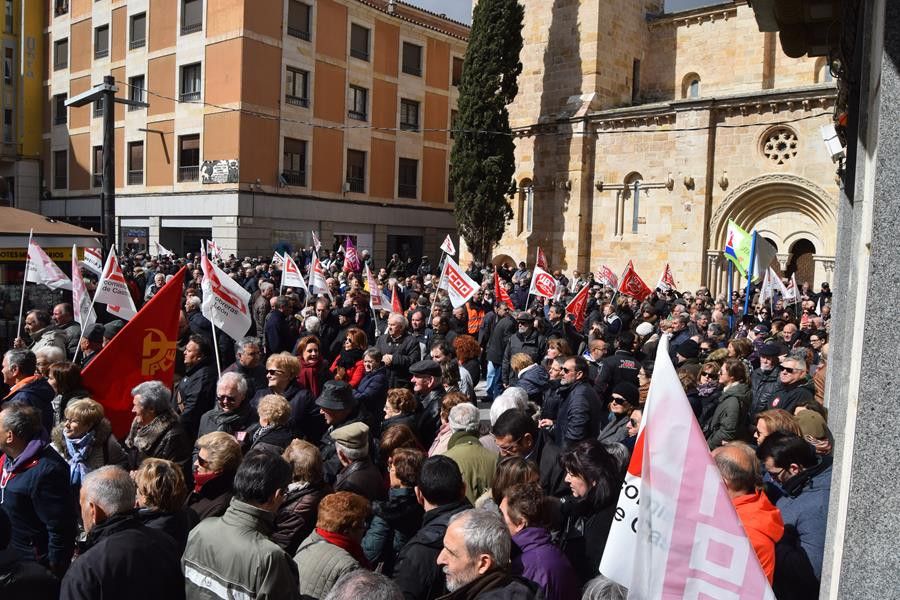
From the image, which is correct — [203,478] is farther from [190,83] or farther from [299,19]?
[190,83]

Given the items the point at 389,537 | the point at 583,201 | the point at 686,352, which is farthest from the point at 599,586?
the point at 583,201

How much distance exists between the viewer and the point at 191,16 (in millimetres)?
28875

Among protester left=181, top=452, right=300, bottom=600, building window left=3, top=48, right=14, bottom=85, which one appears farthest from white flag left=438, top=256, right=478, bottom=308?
building window left=3, top=48, right=14, bottom=85

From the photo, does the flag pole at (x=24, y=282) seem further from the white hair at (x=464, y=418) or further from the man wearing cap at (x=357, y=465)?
the white hair at (x=464, y=418)

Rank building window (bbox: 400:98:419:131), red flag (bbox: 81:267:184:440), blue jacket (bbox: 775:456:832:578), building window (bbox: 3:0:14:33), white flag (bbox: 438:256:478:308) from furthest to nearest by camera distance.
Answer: building window (bbox: 3:0:14:33) < building window (bbox: 400:98:419:131) < white flag (bbox: 438:256:478:308) < red flag (bbox: 81:267:184:440) < blue jacket (bbox: 775:456:832:578)

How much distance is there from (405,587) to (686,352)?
18.3 feet

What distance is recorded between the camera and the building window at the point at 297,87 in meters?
29.0

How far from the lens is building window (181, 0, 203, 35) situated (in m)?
28.5

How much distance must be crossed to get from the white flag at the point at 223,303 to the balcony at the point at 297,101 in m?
22.2

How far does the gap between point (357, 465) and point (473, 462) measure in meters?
0.73

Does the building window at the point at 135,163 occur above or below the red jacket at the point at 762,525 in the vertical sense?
above

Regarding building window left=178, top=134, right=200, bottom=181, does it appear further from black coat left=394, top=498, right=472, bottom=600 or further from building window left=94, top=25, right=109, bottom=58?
black coat left=394, top=498, right=472, bottom=600

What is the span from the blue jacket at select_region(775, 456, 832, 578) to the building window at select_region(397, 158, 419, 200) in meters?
30.8

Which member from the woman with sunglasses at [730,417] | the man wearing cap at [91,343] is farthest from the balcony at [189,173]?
the woman with sunglasses at [730,417]
